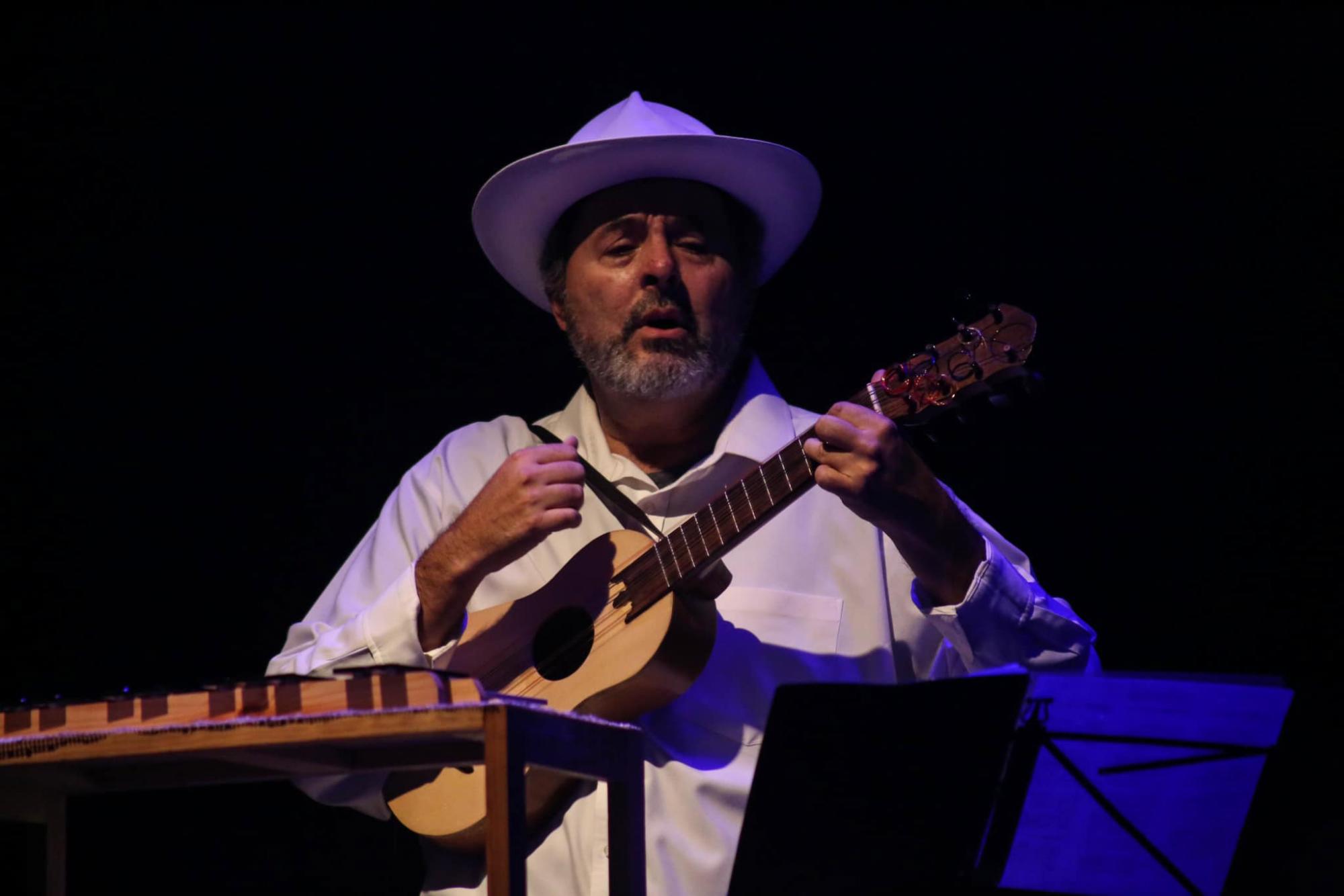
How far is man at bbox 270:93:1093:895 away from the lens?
2.65 meters

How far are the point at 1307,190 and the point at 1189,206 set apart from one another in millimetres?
271

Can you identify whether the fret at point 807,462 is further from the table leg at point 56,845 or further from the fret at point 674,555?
the table leg at point 56,845

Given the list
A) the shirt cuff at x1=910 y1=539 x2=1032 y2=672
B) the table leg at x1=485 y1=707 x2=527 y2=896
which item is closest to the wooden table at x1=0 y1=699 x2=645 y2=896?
the table leg at x1=485 y1=707 x2=527 y2=896

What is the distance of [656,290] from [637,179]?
0.36m

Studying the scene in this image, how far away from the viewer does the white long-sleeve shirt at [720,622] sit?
8.87 ft

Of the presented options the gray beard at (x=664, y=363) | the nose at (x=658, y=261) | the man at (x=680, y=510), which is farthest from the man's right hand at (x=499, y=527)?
the nose at (x=658, y=261)

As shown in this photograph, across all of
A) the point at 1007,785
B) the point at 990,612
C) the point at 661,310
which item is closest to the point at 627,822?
the point at 1007,785

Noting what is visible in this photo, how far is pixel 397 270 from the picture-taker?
383 centimetres

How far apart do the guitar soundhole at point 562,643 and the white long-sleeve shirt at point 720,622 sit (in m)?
0.22

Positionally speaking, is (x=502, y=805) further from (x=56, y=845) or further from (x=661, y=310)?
(x=661, y=310)

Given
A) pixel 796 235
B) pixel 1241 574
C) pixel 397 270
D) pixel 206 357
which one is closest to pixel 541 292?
pixel 397 270

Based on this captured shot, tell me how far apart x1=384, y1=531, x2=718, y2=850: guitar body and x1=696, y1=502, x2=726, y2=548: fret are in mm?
143

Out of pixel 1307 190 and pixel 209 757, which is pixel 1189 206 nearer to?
pixel 1307 190

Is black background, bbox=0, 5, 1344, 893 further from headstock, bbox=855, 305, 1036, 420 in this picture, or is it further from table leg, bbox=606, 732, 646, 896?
table leg, bbox=606, 732, 646, 896
